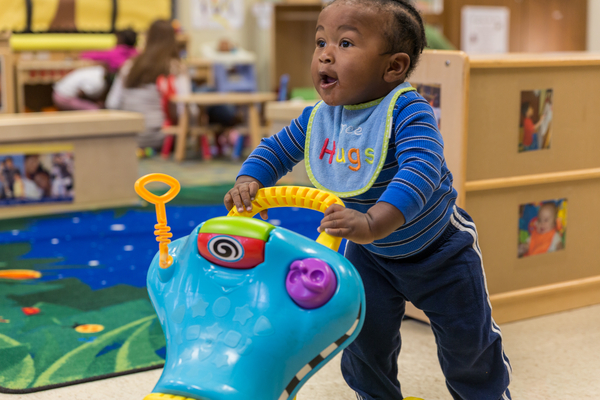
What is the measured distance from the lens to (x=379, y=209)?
0.88m

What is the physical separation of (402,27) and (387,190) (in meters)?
0.26

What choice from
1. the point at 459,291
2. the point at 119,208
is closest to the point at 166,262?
the point at 459,291

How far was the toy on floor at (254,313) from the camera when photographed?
2.75ft

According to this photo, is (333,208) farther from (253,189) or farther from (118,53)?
(118,53)

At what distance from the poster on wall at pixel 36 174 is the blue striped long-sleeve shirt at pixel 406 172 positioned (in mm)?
2312

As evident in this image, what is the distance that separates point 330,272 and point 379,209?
0.36 feet

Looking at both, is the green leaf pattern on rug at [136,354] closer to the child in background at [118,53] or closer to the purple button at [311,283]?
the purple button at [311,283]

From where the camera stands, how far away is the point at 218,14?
24.1 feet

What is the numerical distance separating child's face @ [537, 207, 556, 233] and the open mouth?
105 centimetres

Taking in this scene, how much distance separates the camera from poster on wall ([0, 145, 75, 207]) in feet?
10.1

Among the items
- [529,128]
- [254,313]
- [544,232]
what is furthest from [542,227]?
[254,313]

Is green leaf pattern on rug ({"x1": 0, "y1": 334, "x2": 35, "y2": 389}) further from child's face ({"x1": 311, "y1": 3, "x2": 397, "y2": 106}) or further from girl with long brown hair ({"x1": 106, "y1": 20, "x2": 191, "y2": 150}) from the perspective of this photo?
girl with long brown hair ({"x1": 106, "y1": 20, "x2": 191, "y2": 150})

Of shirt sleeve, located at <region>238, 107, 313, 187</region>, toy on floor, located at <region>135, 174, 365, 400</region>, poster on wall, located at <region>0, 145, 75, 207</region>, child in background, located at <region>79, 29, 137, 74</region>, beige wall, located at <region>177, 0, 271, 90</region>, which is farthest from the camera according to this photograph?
beige wall, located at <region>177, 0, 271, 90</region>

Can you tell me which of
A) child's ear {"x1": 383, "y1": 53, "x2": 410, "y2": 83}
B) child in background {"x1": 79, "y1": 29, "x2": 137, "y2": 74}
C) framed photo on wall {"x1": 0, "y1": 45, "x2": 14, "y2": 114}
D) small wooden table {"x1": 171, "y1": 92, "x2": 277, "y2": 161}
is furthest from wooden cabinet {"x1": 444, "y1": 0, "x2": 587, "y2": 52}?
child's ear {"x1": 383, "y1": 53, "x2": 410, "y2": 83}
